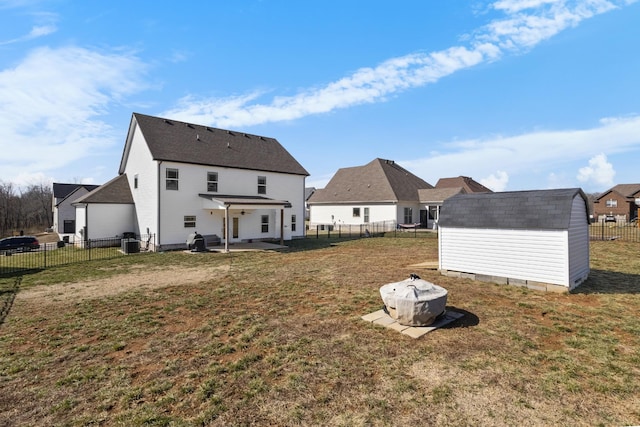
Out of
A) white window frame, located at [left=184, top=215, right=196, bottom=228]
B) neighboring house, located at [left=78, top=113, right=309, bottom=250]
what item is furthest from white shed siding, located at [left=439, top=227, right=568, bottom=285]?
white window frame, located at [left=184, top=215, right=196, bottom=228]

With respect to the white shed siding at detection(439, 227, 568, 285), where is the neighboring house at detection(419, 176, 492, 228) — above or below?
above

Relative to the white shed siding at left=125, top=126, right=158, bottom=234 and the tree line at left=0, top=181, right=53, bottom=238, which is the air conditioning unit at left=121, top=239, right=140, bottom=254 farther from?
the tree line at left=0, top=181, right=53, bottom=238

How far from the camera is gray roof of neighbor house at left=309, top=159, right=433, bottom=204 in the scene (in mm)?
35594

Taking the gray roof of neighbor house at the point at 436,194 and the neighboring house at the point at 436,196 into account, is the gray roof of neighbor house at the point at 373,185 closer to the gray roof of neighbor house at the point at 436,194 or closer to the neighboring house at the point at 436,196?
the gray roof of neighbor house at the point at 436,194

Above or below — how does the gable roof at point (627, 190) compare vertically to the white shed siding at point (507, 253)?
above

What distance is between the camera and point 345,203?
1518 inches

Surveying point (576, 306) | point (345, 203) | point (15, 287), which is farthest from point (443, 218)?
point (345, 203)

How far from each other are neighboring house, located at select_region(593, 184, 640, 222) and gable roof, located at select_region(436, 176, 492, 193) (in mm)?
27536

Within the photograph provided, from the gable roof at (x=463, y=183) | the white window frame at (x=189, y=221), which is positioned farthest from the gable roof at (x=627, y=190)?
the white window frame at (x=189, y=221)

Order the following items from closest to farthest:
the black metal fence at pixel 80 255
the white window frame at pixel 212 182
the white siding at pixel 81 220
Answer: the black metal fence at pixel 80 255, the white siding at pixel 81 220, the white window frame at pixel 212 182

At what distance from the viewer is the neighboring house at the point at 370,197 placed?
34.9 metres

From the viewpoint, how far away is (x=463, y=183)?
41906mm

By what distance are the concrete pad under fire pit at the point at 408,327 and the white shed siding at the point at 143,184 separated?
667 inches

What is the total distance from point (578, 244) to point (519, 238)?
2208mm
